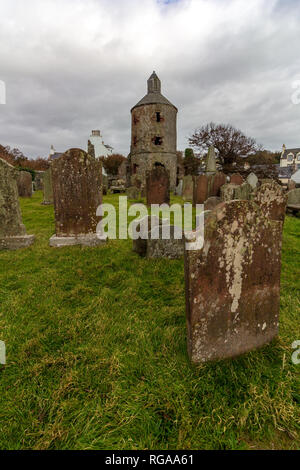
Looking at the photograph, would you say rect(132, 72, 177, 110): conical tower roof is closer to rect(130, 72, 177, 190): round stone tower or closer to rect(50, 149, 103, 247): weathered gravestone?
rect(130, 72, 177, 190): round stone tower

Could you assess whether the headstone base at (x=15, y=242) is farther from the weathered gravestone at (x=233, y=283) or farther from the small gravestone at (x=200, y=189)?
the small gravestone at (x=200, y=189)

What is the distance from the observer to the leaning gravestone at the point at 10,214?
4.86 m

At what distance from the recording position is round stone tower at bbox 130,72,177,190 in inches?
933

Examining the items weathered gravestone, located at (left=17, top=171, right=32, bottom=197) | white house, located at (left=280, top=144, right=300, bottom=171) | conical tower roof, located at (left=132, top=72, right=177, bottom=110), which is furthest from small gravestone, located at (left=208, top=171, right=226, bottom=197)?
white house, located at (left=280, top=144, right=300, bottom=171)

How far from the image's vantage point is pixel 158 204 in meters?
10.4

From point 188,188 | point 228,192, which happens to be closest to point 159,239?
point 228,192

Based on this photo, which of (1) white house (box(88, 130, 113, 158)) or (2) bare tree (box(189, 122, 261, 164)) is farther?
(1) white house (box(88, 130, 113, 158))

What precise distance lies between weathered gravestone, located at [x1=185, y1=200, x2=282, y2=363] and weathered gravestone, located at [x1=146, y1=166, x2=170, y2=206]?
8437 mm

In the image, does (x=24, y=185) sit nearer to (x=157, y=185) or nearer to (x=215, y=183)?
(x=157, y=185)

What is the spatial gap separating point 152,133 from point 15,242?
22.0m

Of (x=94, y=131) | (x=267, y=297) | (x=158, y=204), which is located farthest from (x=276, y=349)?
(x=94, y=131)

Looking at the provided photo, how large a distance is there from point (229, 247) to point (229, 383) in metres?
1.14
